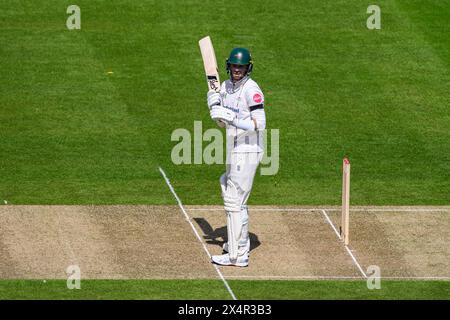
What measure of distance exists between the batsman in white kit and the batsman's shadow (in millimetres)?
771

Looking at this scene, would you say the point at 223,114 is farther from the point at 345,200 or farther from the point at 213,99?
the point at 345,200

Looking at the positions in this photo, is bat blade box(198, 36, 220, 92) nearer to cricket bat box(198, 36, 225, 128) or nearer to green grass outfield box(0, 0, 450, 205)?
cricket bat box(198, 36, 225, 128)

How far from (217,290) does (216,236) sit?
2216 millimetres

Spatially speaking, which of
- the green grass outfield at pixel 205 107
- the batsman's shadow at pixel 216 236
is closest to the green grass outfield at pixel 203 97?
the green grass outfield at pixel 205 107

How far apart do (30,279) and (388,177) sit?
7.61 metres

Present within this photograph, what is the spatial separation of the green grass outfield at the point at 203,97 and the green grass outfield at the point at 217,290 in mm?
3687

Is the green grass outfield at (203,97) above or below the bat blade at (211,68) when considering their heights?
below

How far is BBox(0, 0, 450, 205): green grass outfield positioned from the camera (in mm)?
22672

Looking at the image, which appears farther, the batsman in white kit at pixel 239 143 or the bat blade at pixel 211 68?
the bat blade at pixel 211 68

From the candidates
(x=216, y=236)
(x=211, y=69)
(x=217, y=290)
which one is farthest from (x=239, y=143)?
(x=217, y=290)

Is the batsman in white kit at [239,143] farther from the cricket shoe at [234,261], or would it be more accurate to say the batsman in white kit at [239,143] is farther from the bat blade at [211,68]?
the bat blade at [211,68]

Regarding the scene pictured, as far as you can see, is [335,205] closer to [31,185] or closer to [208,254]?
[208,254]

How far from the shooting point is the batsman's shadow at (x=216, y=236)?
1980cm

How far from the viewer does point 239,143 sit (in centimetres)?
1889
